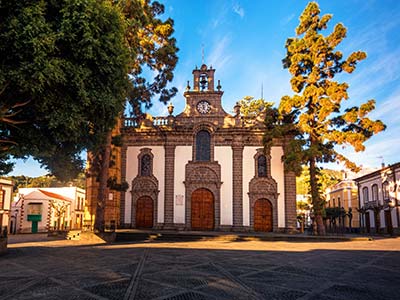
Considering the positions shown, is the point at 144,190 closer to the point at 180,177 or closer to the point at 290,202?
the point at 180,177

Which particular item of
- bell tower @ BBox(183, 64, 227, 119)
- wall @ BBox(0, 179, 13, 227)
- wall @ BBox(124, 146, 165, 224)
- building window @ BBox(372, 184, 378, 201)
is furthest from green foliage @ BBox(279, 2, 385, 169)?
wall @ BBox(0, 179, 13, 227)

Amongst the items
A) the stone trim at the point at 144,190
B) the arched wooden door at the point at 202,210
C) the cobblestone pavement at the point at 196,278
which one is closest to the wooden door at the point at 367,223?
the arched wooden door at the point at 202,210

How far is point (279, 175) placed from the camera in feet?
76.4

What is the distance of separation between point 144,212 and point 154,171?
10.7 feet

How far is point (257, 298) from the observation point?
5.21 metres

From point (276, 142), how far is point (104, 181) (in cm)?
1329

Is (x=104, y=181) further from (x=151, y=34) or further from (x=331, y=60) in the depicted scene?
(x=331, y=60)

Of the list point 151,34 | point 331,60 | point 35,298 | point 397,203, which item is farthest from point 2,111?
point 397,203

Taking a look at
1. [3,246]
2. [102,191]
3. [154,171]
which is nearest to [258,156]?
[154,171]

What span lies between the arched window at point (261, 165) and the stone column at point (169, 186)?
665 cm

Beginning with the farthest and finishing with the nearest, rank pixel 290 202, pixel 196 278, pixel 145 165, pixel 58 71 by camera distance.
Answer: pixel 145 165 < pixel 290 202 < pixel 58 71 < pixel 196 278

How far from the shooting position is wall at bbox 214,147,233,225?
2292 cm

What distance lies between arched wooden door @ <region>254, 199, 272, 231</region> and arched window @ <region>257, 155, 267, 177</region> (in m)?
2.10

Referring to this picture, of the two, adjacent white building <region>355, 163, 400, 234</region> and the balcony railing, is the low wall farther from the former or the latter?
adjacent white building <region>355, 163, 400, 234</region>
